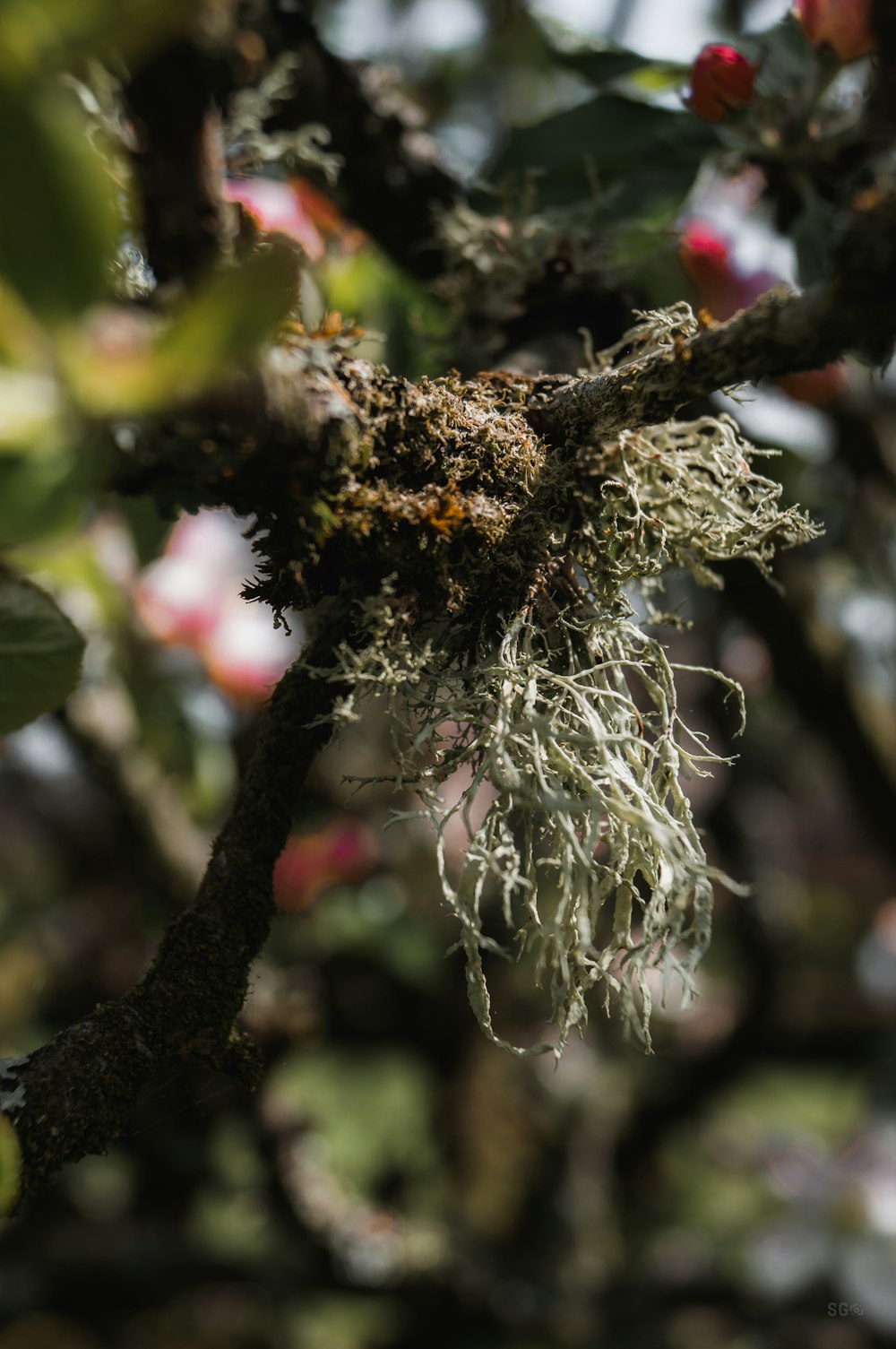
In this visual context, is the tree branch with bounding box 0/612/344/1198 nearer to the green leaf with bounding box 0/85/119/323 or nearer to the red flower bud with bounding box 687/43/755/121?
the green leaf with bounding box 0/85/119/323

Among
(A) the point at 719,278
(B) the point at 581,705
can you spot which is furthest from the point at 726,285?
(B) the point at 581,705

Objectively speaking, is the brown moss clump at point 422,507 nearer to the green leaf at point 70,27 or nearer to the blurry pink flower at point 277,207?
the green leaf at point 70,27

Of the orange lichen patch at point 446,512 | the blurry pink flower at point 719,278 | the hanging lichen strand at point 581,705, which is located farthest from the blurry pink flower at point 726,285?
the orange lichen patch at point 446,512

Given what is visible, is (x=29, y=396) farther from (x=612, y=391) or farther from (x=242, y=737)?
(x=242, y=737)

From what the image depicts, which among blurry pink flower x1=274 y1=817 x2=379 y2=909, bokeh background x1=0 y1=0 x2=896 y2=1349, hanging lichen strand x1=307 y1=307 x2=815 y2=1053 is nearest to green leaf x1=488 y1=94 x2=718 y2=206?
bokeh background x1=0 y1=0 x2=896 y2=1349

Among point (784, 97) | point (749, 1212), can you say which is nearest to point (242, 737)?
point (784, 97)

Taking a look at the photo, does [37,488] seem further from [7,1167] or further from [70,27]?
[7,1167]
